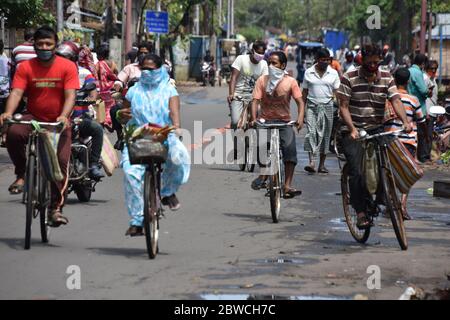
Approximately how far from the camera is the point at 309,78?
1753cm

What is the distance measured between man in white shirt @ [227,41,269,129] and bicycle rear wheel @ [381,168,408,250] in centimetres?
725

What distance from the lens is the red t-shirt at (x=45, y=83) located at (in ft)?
34.4

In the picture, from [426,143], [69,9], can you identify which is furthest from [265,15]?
[426,143]

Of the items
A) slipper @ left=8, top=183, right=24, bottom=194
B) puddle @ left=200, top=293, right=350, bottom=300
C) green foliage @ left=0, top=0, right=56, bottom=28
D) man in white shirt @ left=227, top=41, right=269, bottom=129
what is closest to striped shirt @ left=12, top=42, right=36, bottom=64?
green foliage @ left=0, top=0, right=56, bottom=28

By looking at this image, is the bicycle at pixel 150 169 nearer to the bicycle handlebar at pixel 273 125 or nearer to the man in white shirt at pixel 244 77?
the bicycle handlebar at pixel 273 125

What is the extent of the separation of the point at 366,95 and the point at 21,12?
8.23 m

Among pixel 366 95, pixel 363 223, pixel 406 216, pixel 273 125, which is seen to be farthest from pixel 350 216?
pixel 273 125

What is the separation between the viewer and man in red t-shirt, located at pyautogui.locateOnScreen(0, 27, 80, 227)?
10.4 m

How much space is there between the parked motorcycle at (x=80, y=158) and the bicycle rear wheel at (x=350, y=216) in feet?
10.3

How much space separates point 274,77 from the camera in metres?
13.7

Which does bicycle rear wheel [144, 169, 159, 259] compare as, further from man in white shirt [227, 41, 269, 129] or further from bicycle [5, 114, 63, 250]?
man in white shirt [227, 41, 269, 129]

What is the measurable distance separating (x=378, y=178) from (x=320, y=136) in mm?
6818

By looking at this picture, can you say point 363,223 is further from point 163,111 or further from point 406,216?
point 163,111

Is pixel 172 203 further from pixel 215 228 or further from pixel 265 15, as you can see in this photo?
pixel 265 15
